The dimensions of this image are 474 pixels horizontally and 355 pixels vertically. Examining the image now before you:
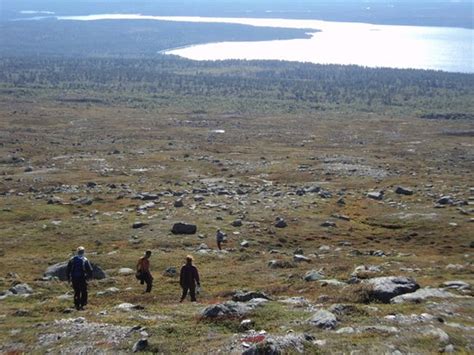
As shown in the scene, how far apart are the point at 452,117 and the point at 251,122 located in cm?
5800

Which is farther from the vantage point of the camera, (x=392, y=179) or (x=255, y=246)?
(x=392, y=179)

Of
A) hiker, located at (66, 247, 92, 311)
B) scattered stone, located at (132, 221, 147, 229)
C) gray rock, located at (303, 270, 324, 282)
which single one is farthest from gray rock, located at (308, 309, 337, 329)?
scattered stone, located at (132, 221, 147, 229)

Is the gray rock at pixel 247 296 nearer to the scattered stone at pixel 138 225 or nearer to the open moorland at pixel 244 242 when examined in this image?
the open moorland at pixel 244 242

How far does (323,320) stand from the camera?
2059cm

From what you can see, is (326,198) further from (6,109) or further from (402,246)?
(6,109)

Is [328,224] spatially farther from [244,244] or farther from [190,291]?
[190,291]

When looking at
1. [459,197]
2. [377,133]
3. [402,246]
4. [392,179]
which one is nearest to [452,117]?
[377,133]

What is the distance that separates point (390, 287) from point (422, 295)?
3.97ft

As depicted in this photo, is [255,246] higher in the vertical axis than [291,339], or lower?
lower

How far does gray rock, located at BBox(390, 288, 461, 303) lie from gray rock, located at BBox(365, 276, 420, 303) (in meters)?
0.27

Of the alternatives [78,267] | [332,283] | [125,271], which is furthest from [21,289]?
[332,283]

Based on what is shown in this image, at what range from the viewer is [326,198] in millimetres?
56031

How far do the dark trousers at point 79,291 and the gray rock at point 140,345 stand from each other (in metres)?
5.57

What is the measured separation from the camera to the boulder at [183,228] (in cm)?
4188
